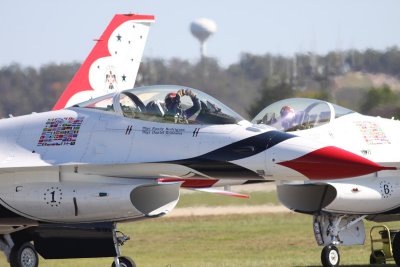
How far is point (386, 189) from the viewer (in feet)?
49.3

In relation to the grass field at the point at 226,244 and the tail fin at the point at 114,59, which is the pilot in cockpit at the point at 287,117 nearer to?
the grass field at the point at 226,244

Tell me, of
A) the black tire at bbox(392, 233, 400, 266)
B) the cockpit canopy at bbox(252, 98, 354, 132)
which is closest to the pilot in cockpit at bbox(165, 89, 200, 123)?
the cockpit canopy at bbox(252, 98, 354, 132)

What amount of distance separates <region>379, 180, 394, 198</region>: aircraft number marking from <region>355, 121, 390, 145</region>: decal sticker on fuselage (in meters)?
0.59

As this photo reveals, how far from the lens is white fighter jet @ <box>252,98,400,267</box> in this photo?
14906mm

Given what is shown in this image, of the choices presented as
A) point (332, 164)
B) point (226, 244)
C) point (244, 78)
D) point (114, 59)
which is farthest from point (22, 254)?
point (244, 78)

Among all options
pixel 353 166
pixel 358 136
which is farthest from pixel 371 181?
pixel 353 166

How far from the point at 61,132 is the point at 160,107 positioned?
1278 mm

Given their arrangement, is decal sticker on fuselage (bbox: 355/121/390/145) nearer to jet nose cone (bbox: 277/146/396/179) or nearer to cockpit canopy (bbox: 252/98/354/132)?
cockpit canopy (bbox: 252/98/354/132)

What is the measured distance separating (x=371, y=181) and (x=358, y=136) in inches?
26.0

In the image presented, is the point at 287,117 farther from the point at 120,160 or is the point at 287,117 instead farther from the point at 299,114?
the point at 120,160

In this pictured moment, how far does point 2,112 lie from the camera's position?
38125 millimetres

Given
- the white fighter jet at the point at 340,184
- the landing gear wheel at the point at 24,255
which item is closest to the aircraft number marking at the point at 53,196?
the landing gear wheel at the point at 24,255

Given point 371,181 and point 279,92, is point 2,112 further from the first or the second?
point 371,181

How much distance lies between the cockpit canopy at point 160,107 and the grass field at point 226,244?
13.6ft
